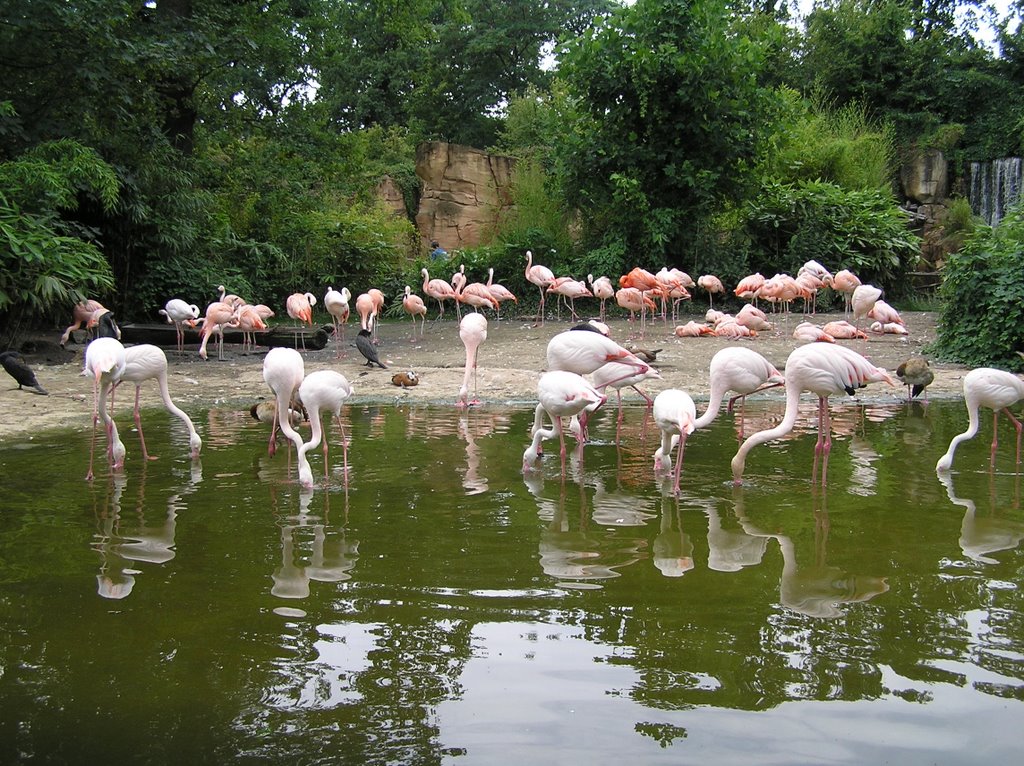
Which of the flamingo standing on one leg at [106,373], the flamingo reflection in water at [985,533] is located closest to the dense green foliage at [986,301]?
the flamingo reflection in water at [985,533]

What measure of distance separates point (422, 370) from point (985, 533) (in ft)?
22.2

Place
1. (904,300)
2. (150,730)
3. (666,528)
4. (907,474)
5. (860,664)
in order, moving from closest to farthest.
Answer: (150,730) → (860,664) → (666,528) → (907,474) → (904,300)

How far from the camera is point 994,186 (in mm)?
20406

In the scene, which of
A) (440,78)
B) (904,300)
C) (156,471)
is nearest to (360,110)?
(440,78)

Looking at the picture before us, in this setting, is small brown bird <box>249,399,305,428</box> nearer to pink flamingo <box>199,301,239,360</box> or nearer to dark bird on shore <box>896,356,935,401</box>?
pink flamingo <box>199,301,239,360</box>

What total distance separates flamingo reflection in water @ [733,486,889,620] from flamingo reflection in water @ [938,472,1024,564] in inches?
22.8

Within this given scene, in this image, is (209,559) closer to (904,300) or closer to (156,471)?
(156,471)

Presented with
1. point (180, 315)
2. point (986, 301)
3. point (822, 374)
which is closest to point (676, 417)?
point (822, 374)

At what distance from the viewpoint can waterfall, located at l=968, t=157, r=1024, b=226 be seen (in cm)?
2003

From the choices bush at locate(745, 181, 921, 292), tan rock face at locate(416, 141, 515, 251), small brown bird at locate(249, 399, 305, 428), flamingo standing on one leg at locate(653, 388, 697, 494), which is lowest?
small brown bird at locate(249, 399, 305, 428)

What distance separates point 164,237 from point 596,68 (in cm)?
701

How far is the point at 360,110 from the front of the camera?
27781 millimetres

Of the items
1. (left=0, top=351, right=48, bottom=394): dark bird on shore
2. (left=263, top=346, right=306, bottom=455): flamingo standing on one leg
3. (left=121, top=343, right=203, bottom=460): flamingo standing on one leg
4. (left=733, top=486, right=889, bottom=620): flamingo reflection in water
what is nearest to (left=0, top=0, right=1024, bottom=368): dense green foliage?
(left=0, top=351, right=48, bottom=394): dark bird on shore

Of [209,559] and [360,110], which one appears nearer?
[209,559]
